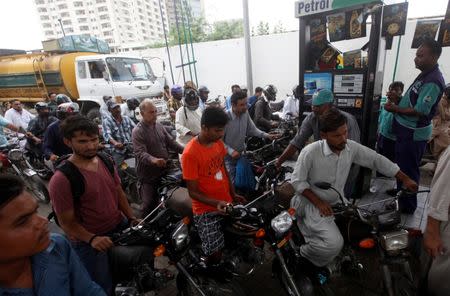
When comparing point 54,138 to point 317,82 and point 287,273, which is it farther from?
point 317,82

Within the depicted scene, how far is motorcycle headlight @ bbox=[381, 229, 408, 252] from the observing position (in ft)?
5.65

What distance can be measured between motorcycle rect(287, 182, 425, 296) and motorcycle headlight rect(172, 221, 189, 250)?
3.00 ft

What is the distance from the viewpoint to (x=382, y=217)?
188 cm

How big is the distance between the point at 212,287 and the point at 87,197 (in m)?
1.24

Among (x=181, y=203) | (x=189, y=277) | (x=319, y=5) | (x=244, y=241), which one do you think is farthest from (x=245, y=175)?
(x=319, y=5)

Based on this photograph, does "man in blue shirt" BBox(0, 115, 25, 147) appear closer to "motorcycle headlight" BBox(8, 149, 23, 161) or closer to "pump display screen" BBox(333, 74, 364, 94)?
"motorcycle headlight" BBox(8, 149, 23, 161)

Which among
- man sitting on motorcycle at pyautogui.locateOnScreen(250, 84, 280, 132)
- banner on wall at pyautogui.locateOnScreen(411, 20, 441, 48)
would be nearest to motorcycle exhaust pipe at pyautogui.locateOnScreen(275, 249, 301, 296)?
banner on wall at pyautogui.locateOnScreen(411, 20, 441, 48)

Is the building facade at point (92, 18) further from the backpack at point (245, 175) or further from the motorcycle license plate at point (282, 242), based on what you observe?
the motorcycle license plate at point (282, 242)

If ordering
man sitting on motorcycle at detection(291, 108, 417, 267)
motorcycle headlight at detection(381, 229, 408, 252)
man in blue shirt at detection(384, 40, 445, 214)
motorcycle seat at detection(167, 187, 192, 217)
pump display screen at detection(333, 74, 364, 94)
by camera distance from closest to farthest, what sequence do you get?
motorcycle headlight at detection(381, 229, 408, 252) → man sitting on motorcycle at detection(291, 108, 417, 267) → man in blue shirt at detection(384, 40, 445, 214) → motorcycle seat at detection(167, 187, 192, 217) → pump display screen at detection(333, 74, 364, 94)

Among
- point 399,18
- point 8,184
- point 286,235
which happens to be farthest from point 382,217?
point 399,18

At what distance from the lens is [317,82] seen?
143 inches

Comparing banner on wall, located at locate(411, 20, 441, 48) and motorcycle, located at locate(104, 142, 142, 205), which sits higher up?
banner on wall, located at locate(411, 20, 441, 48)

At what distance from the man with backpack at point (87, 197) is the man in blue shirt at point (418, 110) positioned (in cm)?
328

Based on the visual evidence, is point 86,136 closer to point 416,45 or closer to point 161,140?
point 161,140
